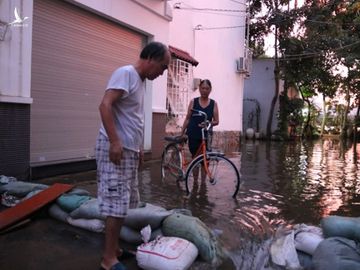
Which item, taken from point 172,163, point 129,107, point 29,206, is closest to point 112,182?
point 129,107

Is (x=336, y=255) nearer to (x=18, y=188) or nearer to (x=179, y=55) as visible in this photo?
(x=18, y=188)

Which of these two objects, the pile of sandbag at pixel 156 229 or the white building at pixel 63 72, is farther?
the white building at pixel 63 72

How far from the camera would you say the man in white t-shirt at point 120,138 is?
3.07m

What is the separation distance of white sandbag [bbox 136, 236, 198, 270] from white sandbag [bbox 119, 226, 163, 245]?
0.95 ft

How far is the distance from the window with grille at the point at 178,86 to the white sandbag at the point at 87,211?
292 inches

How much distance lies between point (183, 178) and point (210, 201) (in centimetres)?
70

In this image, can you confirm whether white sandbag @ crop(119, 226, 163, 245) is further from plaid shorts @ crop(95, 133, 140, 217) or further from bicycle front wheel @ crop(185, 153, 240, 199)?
bicycle front wheel @ crop(185, 153, 240, 199)

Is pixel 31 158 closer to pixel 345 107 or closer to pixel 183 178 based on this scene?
pixel 183 178

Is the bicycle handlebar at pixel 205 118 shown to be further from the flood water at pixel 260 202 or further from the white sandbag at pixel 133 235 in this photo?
the white sandbag at pixel 133 235

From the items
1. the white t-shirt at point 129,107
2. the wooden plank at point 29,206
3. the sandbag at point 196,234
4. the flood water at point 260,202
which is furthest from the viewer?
the flood water at point 260,202

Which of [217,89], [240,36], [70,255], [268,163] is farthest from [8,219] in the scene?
[240,36]

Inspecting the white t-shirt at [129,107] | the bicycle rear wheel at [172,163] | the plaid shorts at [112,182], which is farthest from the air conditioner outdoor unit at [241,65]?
the plaid shorts at [112,182]

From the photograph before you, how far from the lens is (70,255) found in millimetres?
3674

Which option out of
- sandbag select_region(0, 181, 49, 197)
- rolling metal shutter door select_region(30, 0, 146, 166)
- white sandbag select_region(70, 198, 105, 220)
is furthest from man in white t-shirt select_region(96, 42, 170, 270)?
rolling metal shutter door select_region(30, 0, 146, 166)
